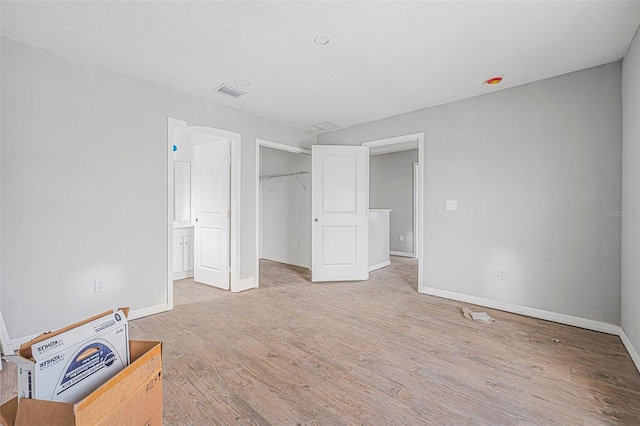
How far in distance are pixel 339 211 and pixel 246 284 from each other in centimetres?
176

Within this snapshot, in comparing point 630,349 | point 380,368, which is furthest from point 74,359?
point 630,349

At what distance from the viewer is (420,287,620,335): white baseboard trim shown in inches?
108

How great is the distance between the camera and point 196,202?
4.59m

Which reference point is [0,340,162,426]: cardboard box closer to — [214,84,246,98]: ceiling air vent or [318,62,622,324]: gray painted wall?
[214,84,246,98]: ceiling air vent

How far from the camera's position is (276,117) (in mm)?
4328

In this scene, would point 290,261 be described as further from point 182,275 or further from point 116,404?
point 116,404

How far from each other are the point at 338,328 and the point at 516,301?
2028mm

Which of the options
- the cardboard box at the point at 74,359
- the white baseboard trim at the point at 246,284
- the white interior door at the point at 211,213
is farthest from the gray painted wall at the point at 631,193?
the white interior door at the point at 211,213

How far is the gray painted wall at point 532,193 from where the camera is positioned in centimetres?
274

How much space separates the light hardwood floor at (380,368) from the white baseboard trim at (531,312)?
0.31ft

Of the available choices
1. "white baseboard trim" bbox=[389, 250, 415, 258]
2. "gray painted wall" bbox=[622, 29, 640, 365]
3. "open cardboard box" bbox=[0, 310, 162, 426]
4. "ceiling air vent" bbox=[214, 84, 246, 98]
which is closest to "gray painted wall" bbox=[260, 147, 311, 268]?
"ceiling air vent" bbox=[214, 84, 246, 98]

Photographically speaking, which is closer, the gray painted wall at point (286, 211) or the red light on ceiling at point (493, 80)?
the red light on ceiling at point (493, 80)

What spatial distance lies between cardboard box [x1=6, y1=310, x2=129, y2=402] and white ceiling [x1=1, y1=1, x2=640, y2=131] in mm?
2005

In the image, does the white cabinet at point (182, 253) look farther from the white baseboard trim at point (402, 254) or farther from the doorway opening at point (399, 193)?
the white baseboard trim at point (402, 254)
